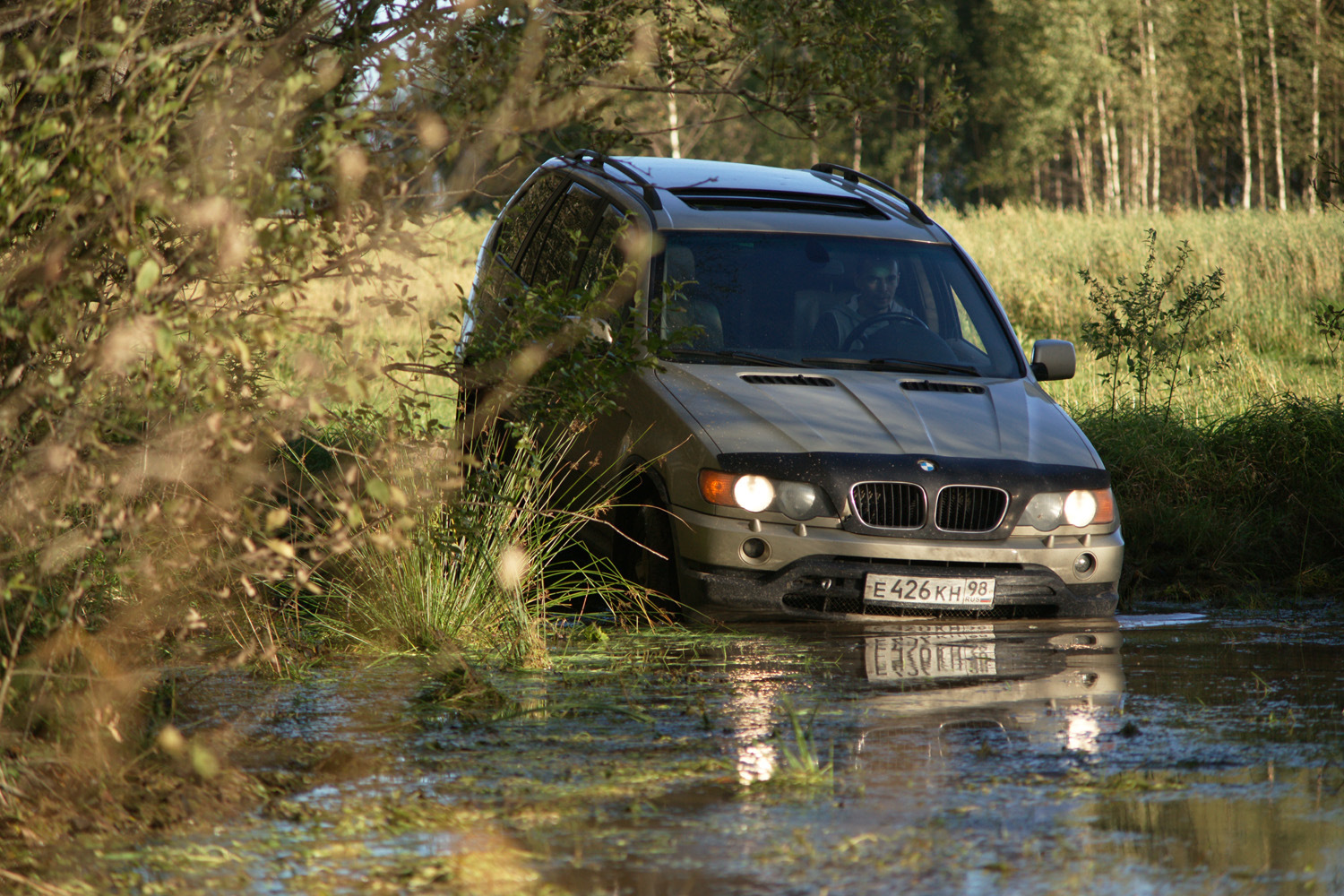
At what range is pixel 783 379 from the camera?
694 centimetres

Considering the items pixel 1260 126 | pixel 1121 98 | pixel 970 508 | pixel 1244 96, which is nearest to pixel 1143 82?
pixel 1121 98

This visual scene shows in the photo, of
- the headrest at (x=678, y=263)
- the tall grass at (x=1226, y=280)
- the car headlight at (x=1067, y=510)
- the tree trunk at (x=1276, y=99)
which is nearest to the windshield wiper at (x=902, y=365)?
the headrest at (x=678, y=263)

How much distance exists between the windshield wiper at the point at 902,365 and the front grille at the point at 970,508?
3.52 feet

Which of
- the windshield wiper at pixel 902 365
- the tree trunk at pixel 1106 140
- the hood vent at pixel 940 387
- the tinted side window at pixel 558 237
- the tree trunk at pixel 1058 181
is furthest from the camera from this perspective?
the tree trunk at pixel 1058 181

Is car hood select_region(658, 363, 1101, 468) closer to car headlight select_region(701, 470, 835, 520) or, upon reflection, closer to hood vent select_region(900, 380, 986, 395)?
hood vent select_region(900, 380, 986, 395)

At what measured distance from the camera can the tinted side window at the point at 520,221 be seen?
9281 mm

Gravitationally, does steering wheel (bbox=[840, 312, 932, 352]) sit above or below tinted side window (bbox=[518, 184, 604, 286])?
below

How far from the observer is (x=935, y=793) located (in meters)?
4.05

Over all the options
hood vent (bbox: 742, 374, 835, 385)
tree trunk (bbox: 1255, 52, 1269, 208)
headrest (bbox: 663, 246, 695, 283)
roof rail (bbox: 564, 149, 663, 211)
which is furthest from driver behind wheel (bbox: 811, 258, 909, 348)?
tree trunk (bbox: 1255, 52, 1269, 208)

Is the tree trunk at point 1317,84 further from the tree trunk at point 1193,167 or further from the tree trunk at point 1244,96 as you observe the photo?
the tree trunk at point 1193,167

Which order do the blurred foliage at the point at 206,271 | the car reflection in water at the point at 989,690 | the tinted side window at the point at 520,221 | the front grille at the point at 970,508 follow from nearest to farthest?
the blurred foliage at the point at 206,271 < the car reflection in water at the point at 989,690 < the front grille at the point at 970,508 < the tinted side window at the point at 520,221

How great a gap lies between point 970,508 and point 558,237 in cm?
321

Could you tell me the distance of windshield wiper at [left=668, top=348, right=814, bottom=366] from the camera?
7.10 m

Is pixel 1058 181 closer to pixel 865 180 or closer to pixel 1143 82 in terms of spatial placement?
pixel 1143 82
